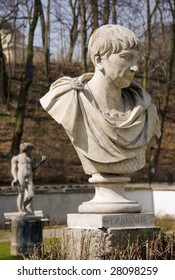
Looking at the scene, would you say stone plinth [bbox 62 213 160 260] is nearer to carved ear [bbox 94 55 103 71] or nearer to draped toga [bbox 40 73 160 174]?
draped toga [bbox 40 73 160 174]

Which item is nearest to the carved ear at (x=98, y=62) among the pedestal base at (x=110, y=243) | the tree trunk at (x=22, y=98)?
the pedestal base at (x=110, y=243)

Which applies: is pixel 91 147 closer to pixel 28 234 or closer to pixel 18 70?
pixel 28 234

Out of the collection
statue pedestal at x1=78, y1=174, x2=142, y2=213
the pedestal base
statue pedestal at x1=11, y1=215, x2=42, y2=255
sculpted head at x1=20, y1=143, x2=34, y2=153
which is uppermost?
sculpted head at x1=20, y1=143, x2=34, y2=153

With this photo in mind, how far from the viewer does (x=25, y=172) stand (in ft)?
68.6

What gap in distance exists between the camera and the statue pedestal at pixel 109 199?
340 inches

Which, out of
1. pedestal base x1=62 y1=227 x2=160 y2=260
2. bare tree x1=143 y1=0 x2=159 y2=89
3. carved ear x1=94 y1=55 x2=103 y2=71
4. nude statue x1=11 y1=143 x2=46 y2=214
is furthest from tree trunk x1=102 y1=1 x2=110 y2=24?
pedestal base x1=62 y1=227 x2=160 y2=260

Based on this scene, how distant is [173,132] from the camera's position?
1518 inches

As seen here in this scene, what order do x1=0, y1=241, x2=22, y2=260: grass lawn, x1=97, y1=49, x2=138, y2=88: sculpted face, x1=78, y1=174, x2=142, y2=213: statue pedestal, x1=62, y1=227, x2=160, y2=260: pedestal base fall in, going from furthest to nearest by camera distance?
x1=0, y1=241, x2=22, y2=260: grass lawn, x1=97, y1=49, x2=138, y2=88: sculpted face, x1=78, y1=174, x2=142, y2=213: statue pedestal, x1=62, y1=227, x2=160, y2=260: pedestal base

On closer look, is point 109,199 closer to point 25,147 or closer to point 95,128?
point 95,128

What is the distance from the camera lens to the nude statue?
807 inches

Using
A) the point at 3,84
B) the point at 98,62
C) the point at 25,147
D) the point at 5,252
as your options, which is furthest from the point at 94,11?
the point at 98,62

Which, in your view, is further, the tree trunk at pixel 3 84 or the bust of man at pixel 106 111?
the tree trunk at pixel 3 84

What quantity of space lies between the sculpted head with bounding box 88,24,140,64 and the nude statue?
37.4ft

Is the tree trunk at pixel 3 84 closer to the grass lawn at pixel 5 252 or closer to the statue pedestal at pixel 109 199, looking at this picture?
Result: the grass lawn at pixel 5 252
